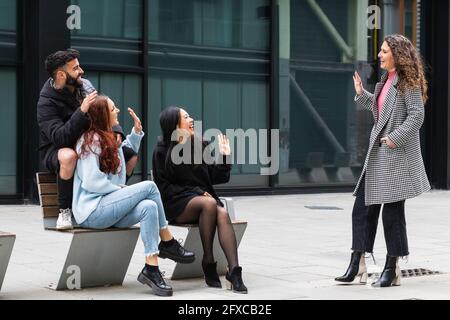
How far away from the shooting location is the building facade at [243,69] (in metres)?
13.5

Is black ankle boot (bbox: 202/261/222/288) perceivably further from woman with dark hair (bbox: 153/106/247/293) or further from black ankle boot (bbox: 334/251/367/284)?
black ankle boot (bbox: 334/251/367/284)

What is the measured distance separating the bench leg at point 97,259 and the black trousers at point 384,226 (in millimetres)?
1710

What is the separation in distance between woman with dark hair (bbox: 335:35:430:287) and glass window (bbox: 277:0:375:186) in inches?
355

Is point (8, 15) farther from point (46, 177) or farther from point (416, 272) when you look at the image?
point (416, 272)

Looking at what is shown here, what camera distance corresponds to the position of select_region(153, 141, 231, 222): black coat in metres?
Answer: 6.97

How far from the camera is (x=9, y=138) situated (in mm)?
13555

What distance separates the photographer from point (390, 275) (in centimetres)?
702

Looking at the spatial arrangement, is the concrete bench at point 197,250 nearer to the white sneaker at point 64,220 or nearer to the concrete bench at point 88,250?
the concrete bench at point 88,250

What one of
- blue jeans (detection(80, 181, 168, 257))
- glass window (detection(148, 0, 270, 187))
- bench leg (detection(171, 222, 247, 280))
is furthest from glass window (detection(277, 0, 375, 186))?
blue jeans (detection(80, 181, 168, 257))

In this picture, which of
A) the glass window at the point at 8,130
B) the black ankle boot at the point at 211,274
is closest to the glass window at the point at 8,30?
the glass window at the point at 8,130
